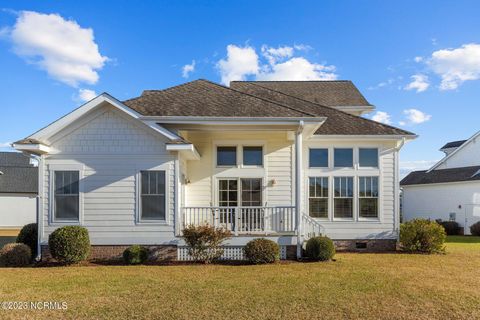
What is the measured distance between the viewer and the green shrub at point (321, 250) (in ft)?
36.1

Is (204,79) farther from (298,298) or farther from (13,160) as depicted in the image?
(13,160)

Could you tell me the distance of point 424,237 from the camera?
12891mm

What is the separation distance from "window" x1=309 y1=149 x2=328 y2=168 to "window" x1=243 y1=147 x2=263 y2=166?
198cm

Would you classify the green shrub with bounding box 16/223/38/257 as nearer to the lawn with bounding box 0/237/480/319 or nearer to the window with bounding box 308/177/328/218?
the lawn with bounding box 0/237/480/319

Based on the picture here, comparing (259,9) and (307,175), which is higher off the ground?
(259,9)

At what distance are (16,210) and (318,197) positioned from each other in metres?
24.4

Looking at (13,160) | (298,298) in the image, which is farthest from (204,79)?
(13,160)

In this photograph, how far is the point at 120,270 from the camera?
984 centimetres

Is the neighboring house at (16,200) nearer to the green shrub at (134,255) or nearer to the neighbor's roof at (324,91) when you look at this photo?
the neighbor's roof at (324,91)

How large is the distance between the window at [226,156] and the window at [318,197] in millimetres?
3053

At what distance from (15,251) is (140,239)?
3552 millimetres

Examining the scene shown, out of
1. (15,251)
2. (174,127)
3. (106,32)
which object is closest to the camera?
(15,251)

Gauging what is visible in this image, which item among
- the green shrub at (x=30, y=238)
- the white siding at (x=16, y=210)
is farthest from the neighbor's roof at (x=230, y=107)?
the white siding at (x=16, y=210)

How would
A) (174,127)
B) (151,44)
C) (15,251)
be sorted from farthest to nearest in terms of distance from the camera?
(151,44) < (174,127) < (15,251)
